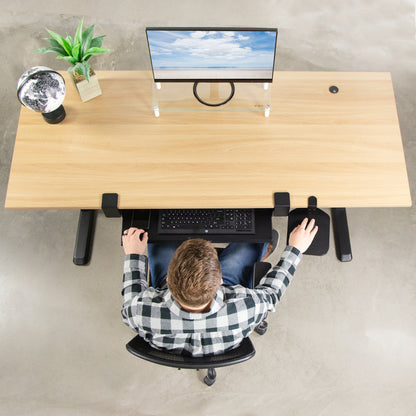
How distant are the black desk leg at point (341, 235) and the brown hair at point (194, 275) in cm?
133

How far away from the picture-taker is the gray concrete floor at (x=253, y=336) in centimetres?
210

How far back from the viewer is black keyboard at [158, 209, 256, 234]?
1.74m

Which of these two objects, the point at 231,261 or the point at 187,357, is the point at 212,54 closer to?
the point at 231,261

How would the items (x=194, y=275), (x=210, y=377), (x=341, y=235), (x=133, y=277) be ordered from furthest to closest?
1. (x=341, y=235)
2. (x=210, y=377)
3. (x=133, y=277)
4. (x=194, y=275)

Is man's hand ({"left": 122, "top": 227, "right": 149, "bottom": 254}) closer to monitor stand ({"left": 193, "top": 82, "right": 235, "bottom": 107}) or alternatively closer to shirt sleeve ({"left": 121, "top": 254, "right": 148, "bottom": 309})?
shirt sleeve ({"left": 121, "top": 254, "right": 148, "bottom": 309})

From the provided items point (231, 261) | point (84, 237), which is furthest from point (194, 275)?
point (84, 237)

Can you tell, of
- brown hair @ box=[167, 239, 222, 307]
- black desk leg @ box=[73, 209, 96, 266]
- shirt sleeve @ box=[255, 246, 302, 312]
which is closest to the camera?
brown hair @ box=[167, 239, 222, 307]

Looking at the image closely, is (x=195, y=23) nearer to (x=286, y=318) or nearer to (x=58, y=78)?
(x=58, y=78)

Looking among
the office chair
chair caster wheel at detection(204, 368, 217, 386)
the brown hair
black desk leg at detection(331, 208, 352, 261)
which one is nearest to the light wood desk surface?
the brown hair

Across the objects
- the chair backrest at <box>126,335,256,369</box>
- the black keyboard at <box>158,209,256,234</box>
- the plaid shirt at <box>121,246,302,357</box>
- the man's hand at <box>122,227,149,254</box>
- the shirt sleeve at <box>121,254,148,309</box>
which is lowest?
the chair backrest at <box>126,335,256,369</box>

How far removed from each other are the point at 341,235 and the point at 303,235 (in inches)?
30.0

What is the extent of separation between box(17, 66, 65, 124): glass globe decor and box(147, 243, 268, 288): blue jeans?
0.77 metres

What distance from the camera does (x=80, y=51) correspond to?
1.73 metres

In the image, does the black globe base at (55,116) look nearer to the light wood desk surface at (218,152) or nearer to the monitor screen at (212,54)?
the light wood desk surface at (218,152)
